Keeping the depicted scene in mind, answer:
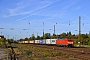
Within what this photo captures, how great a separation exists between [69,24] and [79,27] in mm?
11418

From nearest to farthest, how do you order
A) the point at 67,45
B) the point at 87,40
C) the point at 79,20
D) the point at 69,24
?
1. the point at 69,24
2. the point at 67,45
3. the point at 79,20
4. the point at 87,40

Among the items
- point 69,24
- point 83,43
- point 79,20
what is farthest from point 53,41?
point 69,24

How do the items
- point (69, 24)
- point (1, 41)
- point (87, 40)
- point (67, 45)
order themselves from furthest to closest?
point (1, 41) → point (87, 40) → point (67, 45) → point (69, 24)

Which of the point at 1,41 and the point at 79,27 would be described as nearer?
the point at 79,27

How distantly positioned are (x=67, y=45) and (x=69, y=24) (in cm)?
1050

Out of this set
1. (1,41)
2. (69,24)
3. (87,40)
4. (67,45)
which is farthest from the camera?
(1,41)

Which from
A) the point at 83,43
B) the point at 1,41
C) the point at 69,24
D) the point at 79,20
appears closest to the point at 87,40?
the point at 83,43

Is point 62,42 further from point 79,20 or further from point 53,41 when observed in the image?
point 53,41

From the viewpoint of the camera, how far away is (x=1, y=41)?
80.9 m

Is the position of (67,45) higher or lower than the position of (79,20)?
lower

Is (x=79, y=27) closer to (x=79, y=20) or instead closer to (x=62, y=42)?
(x=79, y=20)

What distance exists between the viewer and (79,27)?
204 ft

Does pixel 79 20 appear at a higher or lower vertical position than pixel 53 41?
higher

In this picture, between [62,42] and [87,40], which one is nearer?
[62,42]
